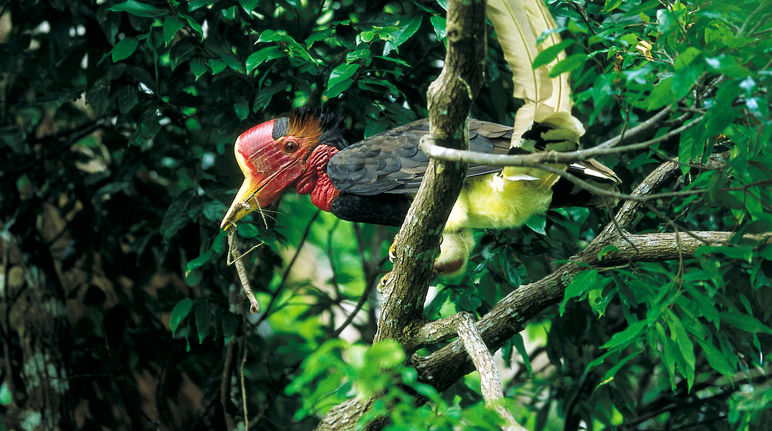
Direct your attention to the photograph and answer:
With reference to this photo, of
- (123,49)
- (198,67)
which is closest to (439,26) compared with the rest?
(198,67)

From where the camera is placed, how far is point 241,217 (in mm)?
2557

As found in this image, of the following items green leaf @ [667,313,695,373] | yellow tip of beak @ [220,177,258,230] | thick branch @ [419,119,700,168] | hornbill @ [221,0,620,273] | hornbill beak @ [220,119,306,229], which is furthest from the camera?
hornbill beak @ [220,119,306,229]

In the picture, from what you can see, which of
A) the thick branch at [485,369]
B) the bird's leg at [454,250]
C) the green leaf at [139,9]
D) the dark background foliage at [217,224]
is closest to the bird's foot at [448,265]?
the bird's leg at [454,250]

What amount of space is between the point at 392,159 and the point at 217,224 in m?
0.82

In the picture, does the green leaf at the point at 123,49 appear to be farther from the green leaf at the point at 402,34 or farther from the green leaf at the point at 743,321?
the green leaf at the point at 743,321

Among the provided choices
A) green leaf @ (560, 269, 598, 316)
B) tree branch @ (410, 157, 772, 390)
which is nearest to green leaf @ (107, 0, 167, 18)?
tree branch @ (410, 157, 772, 390)

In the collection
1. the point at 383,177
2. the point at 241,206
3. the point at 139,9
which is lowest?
the point at 383,177

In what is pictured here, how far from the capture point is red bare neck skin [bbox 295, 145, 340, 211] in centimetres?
263

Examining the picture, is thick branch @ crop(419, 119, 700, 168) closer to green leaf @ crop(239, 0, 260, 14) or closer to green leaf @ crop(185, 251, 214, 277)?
green leaf @ crop(239, 0, 260, 14)

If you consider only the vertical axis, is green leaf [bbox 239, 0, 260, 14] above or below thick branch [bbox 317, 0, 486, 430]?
above

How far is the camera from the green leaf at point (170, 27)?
2.27 m

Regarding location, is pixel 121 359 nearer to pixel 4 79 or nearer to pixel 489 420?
pixel 4 79

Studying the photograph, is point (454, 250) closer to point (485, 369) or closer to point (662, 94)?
point (485, 369)

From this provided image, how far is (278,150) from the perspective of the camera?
2.65m
